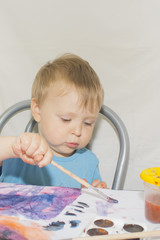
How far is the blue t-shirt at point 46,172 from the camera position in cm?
101

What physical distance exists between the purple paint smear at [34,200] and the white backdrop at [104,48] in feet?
1.71

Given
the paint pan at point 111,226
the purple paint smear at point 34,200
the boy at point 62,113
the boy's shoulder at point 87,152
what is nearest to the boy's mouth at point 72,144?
the boy at point 62,113

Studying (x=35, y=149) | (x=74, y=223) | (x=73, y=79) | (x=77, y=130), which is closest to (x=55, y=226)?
(x=74, y=223)

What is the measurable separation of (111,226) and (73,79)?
1.78 feet

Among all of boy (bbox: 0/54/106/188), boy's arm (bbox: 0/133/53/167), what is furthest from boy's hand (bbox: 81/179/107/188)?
boy's arm (bbox: 0/133/53/167)

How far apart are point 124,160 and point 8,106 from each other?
521 millimetres

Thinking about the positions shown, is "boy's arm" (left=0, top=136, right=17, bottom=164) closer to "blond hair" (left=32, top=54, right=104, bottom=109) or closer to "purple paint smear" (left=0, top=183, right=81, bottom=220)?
"purple paint smear" (left=0, top=183, right=81, bottom=220)

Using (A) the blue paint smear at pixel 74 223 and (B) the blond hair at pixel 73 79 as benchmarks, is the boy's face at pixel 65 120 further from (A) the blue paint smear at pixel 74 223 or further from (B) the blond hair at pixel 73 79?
(A) the blue paint smear at pixel 74 223

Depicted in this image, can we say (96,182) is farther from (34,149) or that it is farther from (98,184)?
(34,149)

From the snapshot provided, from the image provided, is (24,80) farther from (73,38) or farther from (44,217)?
(44,217)

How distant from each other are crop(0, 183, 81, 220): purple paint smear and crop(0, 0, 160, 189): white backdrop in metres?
0.52

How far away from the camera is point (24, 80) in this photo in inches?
47.7

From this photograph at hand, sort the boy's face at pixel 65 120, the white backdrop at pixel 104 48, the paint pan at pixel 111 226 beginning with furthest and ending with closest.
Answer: the white backdrop at pixel 104 48 < the boy's face at pixel 65 120 < the paint pan at pixel 111 226

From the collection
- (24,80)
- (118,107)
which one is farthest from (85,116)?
(24,80)
